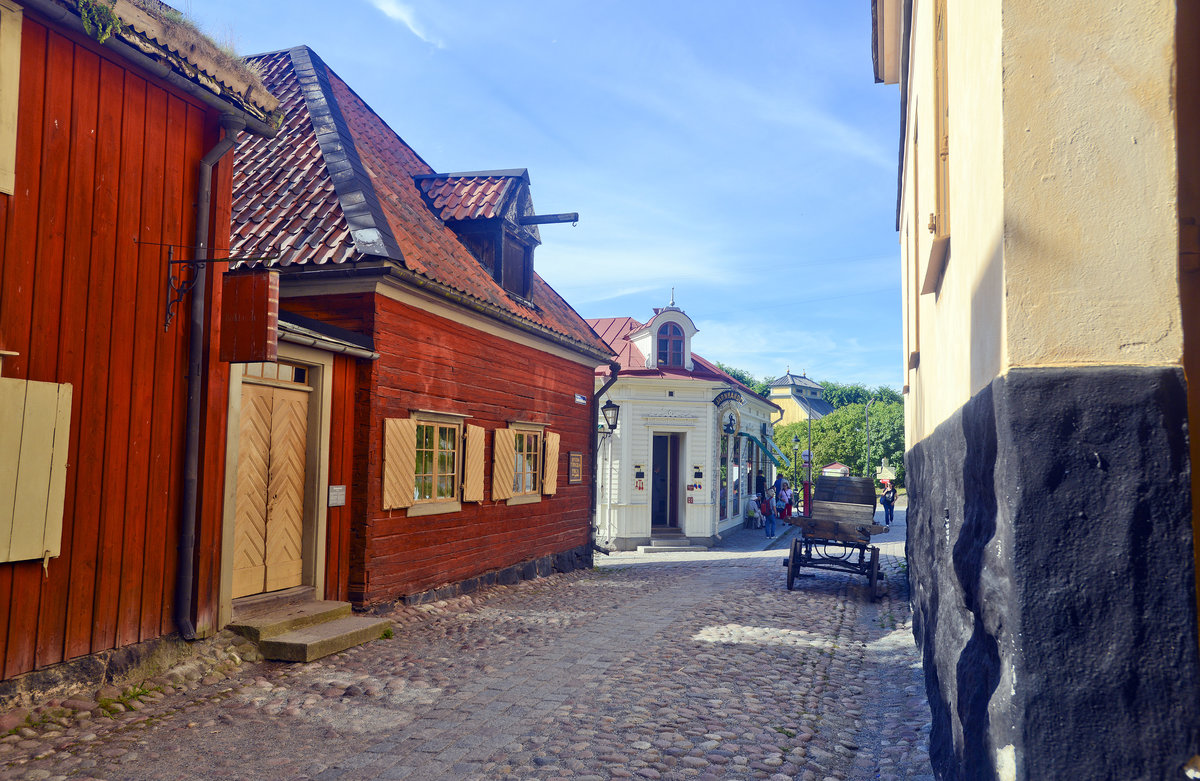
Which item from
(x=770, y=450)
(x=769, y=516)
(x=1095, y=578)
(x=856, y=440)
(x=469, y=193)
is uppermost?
(x=469, y=193)

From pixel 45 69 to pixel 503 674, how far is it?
17.4ft

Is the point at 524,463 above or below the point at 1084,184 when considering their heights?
below

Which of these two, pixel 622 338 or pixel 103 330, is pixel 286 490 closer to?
pixel 103 330

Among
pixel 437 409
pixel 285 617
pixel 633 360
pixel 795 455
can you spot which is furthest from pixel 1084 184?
pixel 795 455

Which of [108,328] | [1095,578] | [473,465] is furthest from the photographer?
[473,465]

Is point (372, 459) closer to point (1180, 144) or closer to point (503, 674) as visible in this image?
point (503, 674)

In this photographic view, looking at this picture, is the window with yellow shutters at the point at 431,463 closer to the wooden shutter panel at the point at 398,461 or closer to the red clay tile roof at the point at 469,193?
the wooden shutter panel at the point at 398,461

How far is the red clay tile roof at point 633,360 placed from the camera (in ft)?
76.5

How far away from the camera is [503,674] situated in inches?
262

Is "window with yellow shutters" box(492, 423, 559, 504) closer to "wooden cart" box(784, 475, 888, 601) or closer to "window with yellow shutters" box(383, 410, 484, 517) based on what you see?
"window with yellow shutters" box(383, 410, 484, 517)

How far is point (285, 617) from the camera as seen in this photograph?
24.2 ft

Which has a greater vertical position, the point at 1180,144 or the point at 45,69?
the point at 45,69

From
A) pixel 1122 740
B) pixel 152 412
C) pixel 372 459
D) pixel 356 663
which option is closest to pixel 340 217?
pixel 372 459

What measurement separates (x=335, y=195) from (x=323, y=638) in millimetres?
5334
